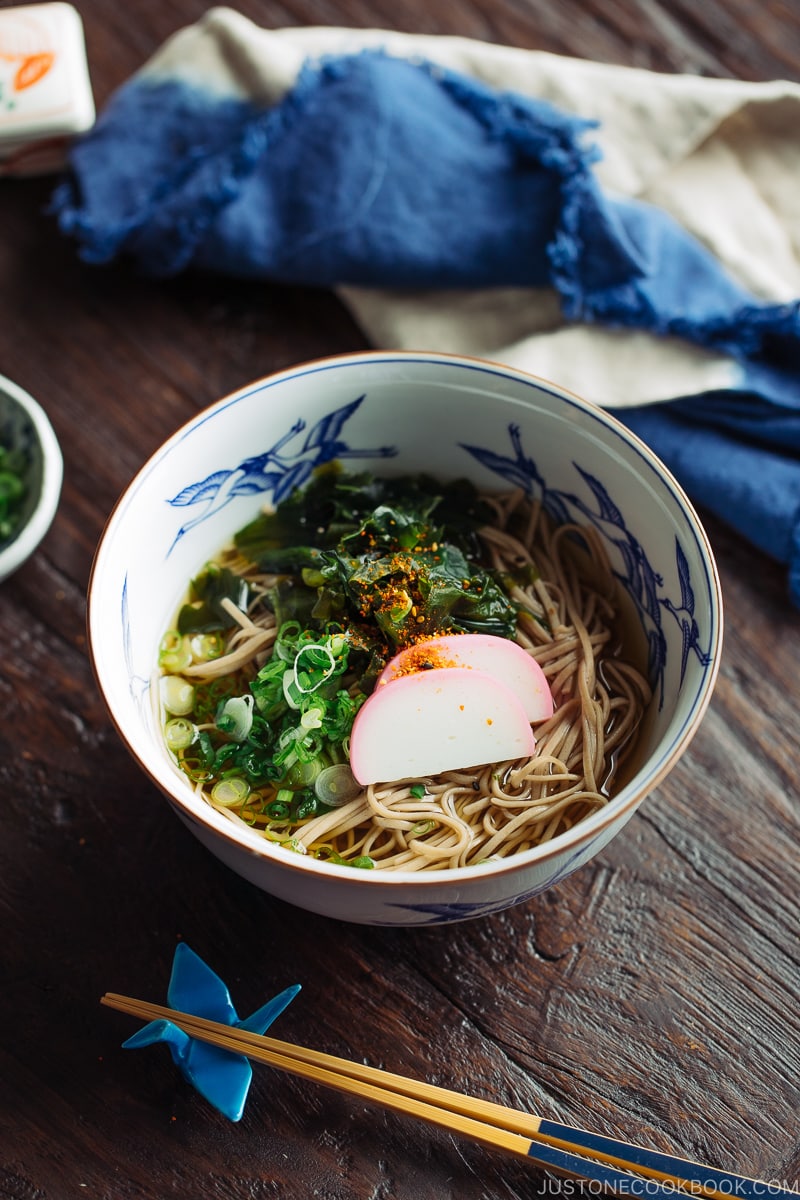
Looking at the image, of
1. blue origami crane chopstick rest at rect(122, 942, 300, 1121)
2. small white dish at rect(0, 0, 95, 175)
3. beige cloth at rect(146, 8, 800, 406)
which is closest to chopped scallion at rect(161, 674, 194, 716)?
blue origami crane chopstick rest at rect(122, 942, 300, 1121)

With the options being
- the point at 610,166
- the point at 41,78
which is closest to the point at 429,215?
the point at 610,166

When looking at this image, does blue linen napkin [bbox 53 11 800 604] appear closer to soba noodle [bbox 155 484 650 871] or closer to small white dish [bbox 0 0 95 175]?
small white dish [bbox 0 0 95 175]

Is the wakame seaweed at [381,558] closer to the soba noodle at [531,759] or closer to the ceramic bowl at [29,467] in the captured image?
the soba noodle at [531,759]

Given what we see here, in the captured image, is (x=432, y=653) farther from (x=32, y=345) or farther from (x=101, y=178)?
(x=101, y=178)

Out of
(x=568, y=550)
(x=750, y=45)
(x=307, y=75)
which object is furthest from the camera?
(x=750, y=45)

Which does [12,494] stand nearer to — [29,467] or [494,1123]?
[29,467]

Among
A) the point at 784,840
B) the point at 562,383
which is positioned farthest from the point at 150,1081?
the point at 562,383
